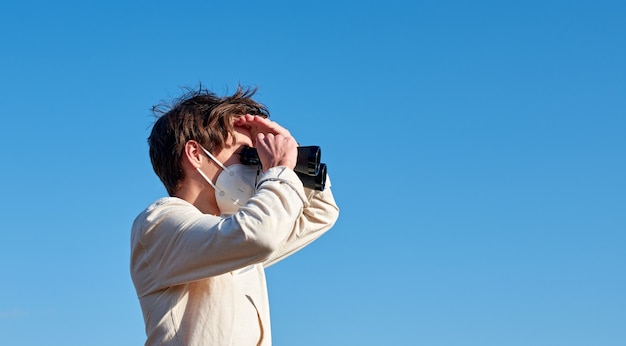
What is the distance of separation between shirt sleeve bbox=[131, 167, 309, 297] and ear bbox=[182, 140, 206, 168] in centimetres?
32

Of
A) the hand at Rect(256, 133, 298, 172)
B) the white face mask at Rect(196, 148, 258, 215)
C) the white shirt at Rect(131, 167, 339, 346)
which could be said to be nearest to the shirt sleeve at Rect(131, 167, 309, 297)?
the white shirt at Rect(131, 167, 339, 346)

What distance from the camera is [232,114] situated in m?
4.96

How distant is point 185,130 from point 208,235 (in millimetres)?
912

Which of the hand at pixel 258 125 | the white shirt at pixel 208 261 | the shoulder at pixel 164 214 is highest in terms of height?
the hand at pixel 258 125

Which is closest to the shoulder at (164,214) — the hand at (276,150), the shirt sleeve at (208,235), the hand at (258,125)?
the shirt sleeve at (208,235)

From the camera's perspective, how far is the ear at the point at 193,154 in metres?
4.83

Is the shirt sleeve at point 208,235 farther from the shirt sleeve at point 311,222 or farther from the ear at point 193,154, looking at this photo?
the shirt sleeve at point 311,222

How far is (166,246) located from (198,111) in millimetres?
934

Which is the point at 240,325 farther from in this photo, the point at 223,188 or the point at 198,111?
the point at 198,111

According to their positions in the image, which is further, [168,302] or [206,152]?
[206,152]

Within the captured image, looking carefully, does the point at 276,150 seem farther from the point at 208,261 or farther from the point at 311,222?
the point at 311,222

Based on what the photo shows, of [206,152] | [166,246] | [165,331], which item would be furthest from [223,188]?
[165,331]

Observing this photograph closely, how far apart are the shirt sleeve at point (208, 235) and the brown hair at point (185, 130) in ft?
1.27

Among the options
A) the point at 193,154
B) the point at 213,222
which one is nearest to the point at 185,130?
the point at 193,154
